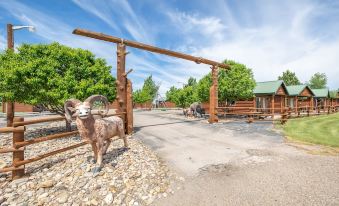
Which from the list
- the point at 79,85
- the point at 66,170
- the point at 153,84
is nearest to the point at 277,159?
the point at 66,170

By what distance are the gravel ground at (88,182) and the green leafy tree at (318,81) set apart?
349 feet

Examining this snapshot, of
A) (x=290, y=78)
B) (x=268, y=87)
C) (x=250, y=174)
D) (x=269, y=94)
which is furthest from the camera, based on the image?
(x=290, y=78)

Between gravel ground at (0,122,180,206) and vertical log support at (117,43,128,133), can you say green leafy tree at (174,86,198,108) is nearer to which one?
vertical log support at (117,43,128,133)

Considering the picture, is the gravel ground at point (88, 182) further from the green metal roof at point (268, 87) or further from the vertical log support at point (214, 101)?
the green metal roof at point (268, 87)

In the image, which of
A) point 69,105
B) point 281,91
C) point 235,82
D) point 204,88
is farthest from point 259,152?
point 281,91

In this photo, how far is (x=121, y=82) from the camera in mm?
10523

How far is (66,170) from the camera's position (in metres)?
5.95

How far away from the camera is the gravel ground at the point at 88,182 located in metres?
4.59

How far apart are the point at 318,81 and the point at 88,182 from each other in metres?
111

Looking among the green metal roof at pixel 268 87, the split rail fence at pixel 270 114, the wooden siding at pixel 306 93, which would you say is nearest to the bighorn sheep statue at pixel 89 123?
the split rail fence at pixel 270 114

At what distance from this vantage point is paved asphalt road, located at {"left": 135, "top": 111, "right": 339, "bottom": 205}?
4.46 m

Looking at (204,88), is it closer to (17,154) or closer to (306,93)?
(17,154)

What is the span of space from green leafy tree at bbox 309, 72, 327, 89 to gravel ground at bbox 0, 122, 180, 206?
106239mm

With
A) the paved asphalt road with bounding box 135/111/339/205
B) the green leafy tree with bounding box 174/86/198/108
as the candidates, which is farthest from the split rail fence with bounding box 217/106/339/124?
the green leafy tree with bounding box 174/86/198/108
